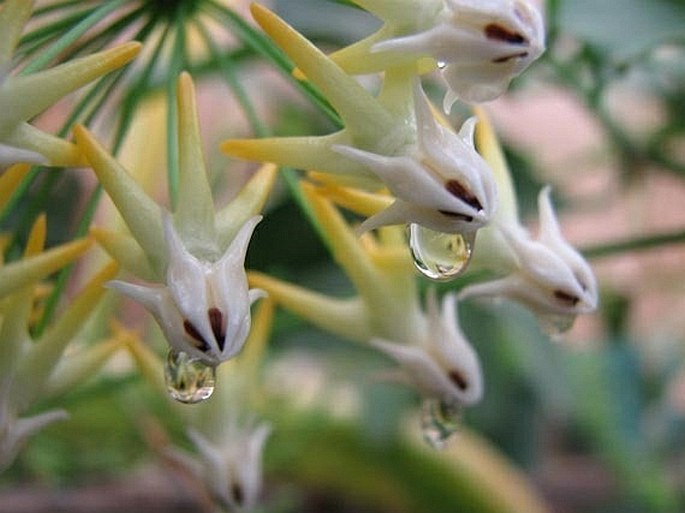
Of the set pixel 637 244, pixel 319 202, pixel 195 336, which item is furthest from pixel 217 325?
pixel 637 244

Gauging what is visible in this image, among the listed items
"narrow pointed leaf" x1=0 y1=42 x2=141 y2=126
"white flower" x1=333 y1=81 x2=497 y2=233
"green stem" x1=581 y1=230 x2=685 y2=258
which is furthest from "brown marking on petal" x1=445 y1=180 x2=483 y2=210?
"green stem" x1=581 y1=230 x2=685 y2=258

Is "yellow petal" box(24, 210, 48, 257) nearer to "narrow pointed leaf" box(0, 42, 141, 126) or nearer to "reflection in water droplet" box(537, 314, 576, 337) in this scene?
"narrow pointed leaf" box(0, 42, 141, 126)

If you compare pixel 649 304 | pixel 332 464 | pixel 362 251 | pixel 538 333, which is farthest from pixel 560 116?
pixel 362 251

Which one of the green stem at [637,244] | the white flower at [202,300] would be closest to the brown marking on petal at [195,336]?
the white flower at [202,300]

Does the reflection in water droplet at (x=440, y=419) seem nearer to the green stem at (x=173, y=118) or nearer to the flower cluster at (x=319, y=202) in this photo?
the flower cluster at (x=319, y=202)

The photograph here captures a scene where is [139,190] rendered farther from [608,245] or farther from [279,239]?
[279,239]

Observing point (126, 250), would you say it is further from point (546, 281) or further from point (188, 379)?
point (546, 281)
